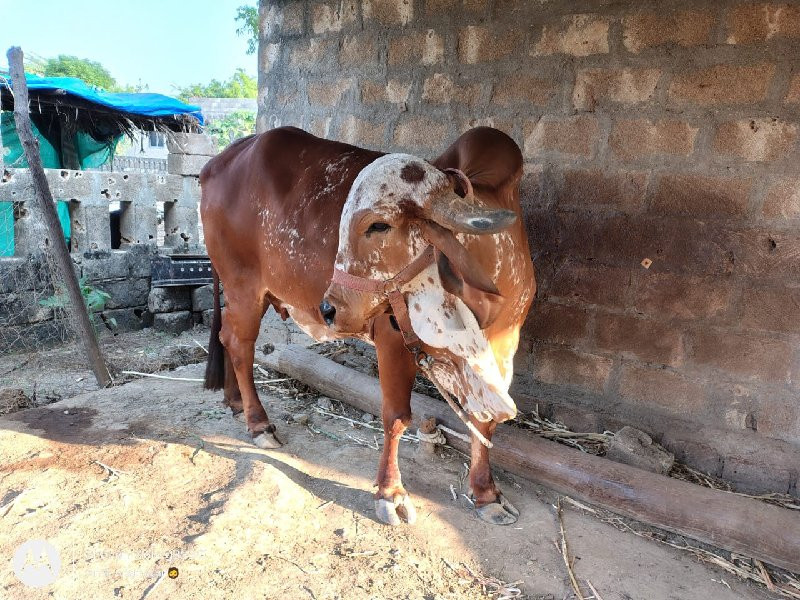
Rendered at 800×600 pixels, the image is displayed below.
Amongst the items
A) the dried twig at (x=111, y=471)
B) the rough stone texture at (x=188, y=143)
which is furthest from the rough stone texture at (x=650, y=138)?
the rough stone texture at (x=188, y=143)

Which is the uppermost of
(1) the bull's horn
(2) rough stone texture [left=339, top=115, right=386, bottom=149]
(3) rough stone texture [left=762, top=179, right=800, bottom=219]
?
(2) rough stone texture [left=339, top=115, right=386, bottom=149]

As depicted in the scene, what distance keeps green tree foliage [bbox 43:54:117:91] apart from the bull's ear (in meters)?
26.6

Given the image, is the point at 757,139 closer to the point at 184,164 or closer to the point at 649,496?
the point at 649,496

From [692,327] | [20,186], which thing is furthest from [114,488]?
[20,186]

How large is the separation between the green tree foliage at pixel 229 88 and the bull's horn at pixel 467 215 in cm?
3594

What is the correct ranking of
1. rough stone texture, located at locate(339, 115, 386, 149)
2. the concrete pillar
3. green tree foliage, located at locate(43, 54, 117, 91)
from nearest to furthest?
rough stone texture, located at locate(339, 115, 386, 149) < the concrete pillar < green tree foliage, located at locate(43, 54, 117, 91)

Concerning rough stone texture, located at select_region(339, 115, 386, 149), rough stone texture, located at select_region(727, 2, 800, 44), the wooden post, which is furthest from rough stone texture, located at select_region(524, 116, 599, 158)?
the wooden post

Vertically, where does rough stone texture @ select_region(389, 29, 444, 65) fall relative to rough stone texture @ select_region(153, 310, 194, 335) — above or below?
above

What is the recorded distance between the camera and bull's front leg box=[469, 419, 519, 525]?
107 inches

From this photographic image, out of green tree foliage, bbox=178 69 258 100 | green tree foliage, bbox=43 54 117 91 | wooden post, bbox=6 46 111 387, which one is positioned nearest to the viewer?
wooden post, bbox=6 46 111 387

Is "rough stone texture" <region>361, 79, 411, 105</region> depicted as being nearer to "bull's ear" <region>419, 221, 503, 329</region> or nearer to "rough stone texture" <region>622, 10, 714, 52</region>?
"rough stone texture" <region>622, 10, 714, 52</region>

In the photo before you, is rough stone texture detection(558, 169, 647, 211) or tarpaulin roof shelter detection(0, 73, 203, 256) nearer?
rough stone texture detection(558, 169, 647, 211)

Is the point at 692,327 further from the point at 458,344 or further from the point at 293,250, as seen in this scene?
the point at 293,250

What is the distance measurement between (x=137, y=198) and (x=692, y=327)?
24.5 ft
